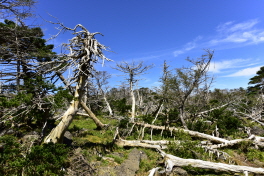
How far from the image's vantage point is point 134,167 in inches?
233

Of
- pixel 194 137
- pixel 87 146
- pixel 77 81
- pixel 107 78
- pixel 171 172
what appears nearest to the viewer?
pixel 171 172

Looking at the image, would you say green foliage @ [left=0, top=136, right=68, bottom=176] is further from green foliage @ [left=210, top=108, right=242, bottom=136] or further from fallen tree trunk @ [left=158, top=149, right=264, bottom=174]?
green foliage @ [left=210, top=108, right=242, bottom=136]

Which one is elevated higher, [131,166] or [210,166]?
[210,166]

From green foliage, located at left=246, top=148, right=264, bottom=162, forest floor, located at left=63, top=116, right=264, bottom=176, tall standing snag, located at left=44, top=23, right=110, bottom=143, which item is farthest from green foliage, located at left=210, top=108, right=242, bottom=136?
tall standing snag, located at left=44, top=23, right=110, bottom=143

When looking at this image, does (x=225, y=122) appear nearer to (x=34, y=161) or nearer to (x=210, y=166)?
(x=210, y=166)

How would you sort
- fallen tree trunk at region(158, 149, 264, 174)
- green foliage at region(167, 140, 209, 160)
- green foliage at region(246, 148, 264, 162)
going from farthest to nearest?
green foliage at region(246, 148, 264, 162), green foliage at region(167, 140, 209, 160), fallen tree trunk at region(158, 149, 264, 174)

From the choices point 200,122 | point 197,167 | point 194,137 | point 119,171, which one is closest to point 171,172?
point 197,167

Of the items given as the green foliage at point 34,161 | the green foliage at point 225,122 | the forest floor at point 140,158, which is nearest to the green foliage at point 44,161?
the green foliage at point 34,161

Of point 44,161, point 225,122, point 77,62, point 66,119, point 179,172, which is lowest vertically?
point 179,172

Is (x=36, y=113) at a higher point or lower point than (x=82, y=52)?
lower

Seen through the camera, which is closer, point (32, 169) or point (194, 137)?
point (32, 169)

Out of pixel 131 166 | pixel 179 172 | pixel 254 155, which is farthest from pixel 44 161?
pixel 254 155

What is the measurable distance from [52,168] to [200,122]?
11225mm

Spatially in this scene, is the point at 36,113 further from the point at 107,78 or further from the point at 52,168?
the point at 107,78
